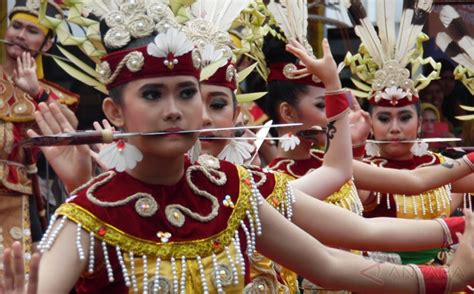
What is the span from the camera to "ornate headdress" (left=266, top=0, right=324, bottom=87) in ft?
19.2

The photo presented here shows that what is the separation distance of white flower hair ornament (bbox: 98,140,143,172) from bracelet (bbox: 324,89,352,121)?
44.0 inches

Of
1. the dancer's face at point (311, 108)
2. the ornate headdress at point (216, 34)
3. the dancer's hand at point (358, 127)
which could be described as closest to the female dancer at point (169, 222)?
the ornate headdress at point (216, 34)

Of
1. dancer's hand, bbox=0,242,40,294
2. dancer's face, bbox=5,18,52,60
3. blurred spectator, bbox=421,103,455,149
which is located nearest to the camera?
dancer's hand, bbox=0,242,40,294

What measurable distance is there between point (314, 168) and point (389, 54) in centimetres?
118

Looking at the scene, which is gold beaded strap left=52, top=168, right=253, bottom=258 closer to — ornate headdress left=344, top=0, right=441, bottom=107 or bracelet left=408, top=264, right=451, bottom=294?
bracelet left=408, top=264, right=451, bottom=294

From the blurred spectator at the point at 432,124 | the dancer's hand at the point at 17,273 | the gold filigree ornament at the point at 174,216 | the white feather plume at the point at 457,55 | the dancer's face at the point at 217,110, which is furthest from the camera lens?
the blurred spectator at the point at 432,124

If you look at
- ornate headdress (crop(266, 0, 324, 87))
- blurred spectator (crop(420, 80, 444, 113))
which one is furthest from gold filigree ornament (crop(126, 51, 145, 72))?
blurred spectator (crop(420, 80, 444, 113))

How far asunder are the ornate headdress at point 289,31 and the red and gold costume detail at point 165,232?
73.2 inches

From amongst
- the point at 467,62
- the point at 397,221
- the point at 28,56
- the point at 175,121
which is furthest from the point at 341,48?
the point at 175,121

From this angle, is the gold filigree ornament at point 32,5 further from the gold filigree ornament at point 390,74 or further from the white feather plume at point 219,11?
the white feather plume at point 219,11

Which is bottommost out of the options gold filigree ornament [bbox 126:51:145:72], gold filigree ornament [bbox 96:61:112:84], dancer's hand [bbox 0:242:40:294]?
dancer's hand [bbox 0:242:40:294]

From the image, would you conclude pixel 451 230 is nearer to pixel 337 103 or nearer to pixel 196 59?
pixel 337 103

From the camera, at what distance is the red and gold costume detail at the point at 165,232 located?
11.8 feet

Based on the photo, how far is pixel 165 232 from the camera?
3664 millimetres
